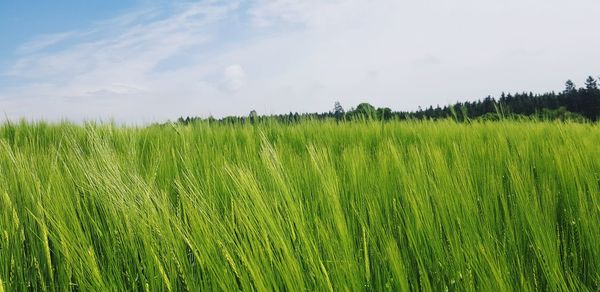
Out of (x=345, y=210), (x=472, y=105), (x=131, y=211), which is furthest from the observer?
(x=472, y=105)

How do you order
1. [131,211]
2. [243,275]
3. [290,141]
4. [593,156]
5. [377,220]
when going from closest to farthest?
1. [243,275]
2. [131,211]
3. [377,220]
4. [593,156]
5. [290,141]

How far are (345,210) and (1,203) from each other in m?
0.64

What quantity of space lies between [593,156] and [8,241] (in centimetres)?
149

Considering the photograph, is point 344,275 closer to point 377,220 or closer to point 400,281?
point 400,281

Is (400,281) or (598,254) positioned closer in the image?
(400,281)

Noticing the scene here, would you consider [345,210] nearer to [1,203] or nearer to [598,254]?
[598,254]

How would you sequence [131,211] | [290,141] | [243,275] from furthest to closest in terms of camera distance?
[290,141] → [131,211] → [243,275]

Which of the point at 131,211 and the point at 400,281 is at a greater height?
the point at 131,211

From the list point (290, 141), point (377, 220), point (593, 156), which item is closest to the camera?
point (377, 220)

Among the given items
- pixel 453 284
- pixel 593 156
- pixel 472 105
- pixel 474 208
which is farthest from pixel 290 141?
pixel 472 105

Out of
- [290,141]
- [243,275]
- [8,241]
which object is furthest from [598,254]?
[290,141]

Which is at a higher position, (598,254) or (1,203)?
(1,203)

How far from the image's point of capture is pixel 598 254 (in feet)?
2.35

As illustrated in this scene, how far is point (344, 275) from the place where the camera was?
22.5 inches
